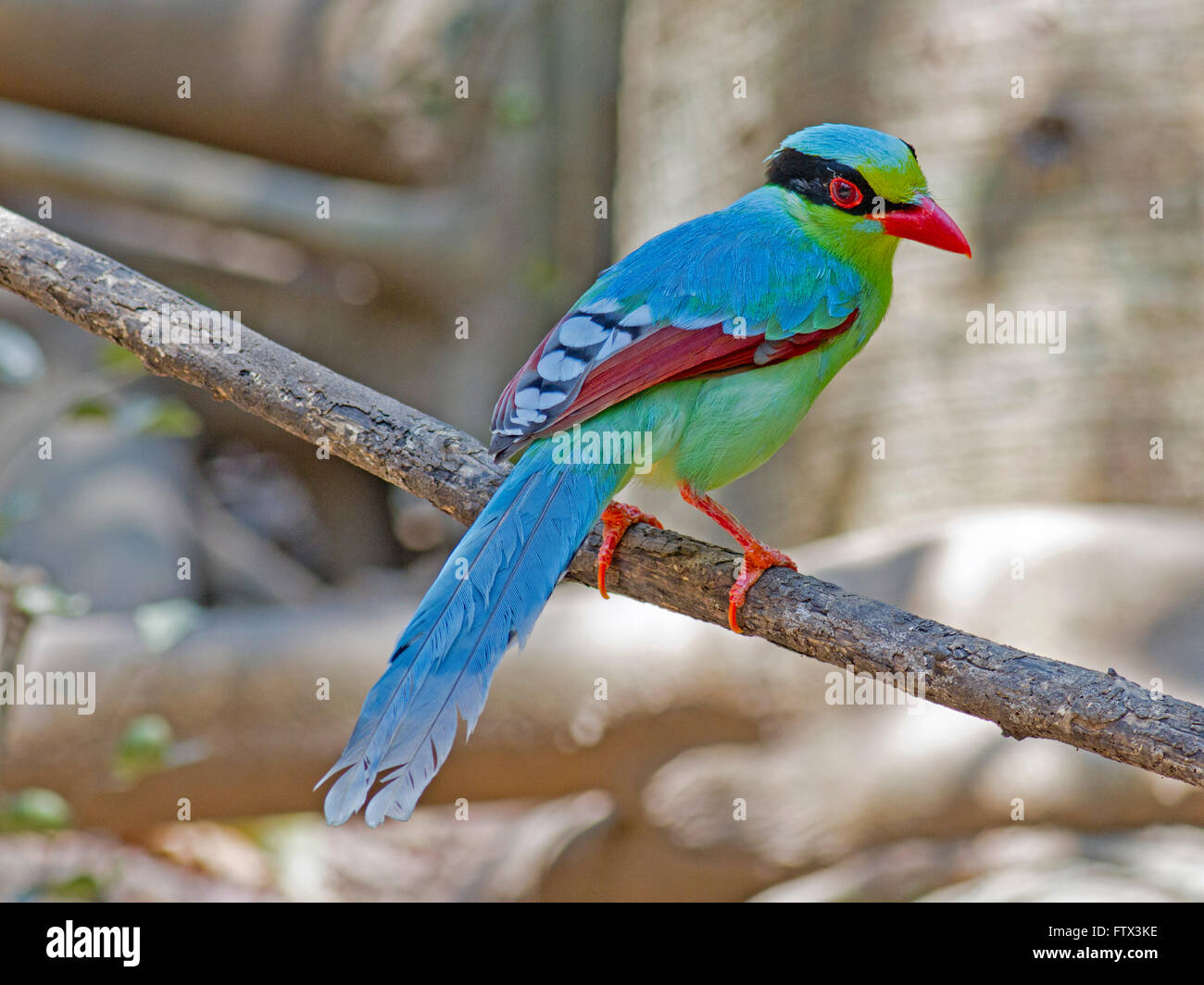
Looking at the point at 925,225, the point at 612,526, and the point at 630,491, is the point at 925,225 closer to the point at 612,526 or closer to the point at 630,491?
the point at 612,526

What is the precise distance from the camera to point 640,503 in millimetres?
6027

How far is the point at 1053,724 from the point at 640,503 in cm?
395

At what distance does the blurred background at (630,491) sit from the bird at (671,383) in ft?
4.99

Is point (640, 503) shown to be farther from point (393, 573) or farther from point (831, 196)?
point (831, 196)

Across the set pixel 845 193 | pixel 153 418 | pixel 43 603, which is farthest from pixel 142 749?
pixel 845 193

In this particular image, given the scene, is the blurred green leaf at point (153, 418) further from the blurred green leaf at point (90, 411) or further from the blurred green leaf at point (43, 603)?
the blurred green leaf at point (43, 603)

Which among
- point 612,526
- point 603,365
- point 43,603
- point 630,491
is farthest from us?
point 630,491

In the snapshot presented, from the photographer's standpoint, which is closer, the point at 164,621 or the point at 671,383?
the point at 671,383

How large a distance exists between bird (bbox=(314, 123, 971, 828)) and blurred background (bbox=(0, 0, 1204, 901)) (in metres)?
1.52

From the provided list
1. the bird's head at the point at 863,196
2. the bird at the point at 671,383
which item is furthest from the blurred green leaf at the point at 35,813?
the bird's head at the point at 863,196

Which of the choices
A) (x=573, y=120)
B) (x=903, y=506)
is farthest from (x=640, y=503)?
(x=573, y=120)

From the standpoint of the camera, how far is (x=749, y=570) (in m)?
2.68

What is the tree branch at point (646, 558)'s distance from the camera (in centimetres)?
213

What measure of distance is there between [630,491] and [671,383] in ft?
11.3
